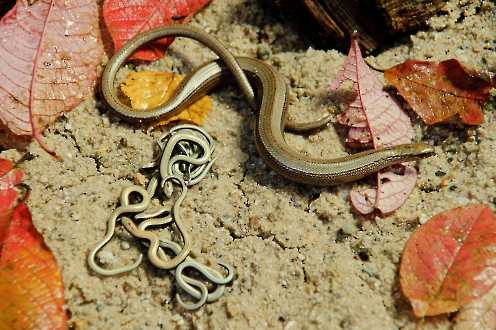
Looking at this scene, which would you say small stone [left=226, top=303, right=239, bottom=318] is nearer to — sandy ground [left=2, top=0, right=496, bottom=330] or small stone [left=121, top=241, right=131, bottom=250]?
sandy ground [left=2, top=0, right=496, bottom=330]

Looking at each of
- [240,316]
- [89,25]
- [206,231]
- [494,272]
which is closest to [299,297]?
[240,316]

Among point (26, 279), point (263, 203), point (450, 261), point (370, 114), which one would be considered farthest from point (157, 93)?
point (450, 261)

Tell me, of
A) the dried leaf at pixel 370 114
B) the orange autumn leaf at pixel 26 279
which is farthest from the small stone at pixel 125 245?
the dried leaf at pixel 370 114

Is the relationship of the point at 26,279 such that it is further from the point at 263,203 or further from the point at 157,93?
the point at 157,93

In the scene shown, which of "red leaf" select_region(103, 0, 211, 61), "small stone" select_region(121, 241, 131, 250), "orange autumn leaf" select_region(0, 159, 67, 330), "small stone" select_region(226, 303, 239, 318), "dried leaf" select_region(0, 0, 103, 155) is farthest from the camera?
"red leaf" select_region(103, 0, 211, 61)

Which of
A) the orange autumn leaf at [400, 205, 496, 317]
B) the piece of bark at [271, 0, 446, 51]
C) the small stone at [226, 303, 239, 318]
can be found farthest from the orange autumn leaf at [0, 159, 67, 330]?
the piece of bark at [271, 0, 446, 51]

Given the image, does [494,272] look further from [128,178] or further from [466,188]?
[128,178]
